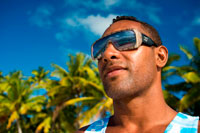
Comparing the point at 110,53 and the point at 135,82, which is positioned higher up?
the point at 110,53

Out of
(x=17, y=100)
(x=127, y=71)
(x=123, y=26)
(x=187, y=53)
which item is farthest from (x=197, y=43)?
(x=17, y=100)

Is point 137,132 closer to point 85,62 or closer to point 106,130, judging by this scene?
point 106,130

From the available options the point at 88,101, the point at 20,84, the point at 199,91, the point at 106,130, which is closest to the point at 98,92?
the point at 88,101

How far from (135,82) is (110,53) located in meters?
0.29

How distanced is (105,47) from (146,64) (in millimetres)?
346

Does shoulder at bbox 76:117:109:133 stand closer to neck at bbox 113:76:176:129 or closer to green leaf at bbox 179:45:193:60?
neck at bbox 113:76:176:129

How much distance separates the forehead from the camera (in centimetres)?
170

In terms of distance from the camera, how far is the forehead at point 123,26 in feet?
5.57

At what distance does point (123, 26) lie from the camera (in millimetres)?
1720

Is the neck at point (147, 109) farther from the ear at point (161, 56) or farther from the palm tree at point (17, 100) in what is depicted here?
the palm tree at point (17, 100)

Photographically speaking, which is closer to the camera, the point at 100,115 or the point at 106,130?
the point at 106,130

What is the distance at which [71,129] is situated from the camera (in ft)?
64.0

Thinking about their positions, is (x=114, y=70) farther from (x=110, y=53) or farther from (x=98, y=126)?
(x=98, y=126)

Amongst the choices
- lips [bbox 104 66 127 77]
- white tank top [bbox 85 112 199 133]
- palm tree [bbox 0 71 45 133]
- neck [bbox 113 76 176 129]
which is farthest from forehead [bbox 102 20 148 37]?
palm tree [bbox 0 71 45 133]
